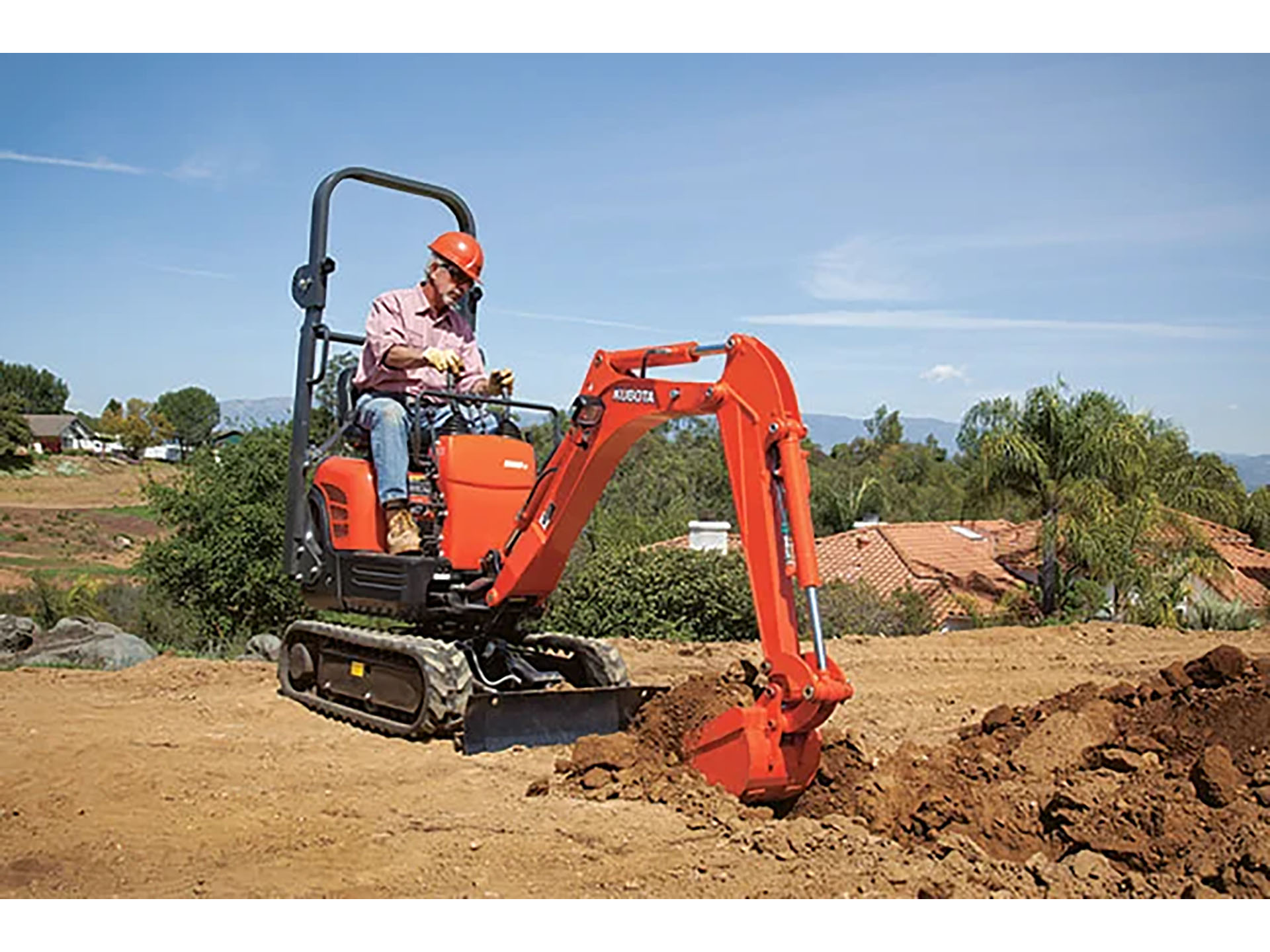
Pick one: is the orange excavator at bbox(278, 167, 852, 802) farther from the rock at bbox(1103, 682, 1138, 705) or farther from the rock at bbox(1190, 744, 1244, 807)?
the rock at bbox(1103, 682, 1138, 705)

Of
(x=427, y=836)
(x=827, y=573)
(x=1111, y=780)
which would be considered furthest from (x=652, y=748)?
(x=827, y=573)

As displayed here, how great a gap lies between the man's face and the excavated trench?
286 centimetres

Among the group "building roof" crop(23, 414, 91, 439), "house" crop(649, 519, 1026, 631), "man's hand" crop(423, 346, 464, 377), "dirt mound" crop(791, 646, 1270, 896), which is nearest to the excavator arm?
"dirt mound" crop(791, 646, 1270, 896)

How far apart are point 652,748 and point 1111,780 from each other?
2.17m

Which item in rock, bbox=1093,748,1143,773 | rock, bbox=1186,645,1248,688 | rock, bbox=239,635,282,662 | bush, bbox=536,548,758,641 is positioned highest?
rock, bbox=1186,645,1248,688

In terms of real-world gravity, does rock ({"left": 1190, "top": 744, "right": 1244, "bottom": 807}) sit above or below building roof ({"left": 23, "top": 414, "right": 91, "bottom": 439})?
below

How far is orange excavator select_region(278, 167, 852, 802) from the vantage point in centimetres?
550

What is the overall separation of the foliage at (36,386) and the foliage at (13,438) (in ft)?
101

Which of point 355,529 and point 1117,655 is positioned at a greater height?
point 355,529

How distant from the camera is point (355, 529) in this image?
303 inches

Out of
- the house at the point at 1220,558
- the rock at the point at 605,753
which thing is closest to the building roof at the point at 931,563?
the house at the point at 1220,558

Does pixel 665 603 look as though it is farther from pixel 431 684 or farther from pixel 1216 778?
pixel 1216 778

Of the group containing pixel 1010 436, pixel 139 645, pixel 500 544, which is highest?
pixel 1010 436

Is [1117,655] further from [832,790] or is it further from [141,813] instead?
[141,813]
